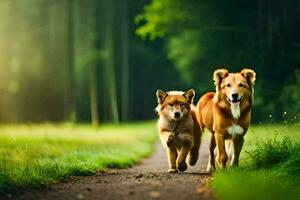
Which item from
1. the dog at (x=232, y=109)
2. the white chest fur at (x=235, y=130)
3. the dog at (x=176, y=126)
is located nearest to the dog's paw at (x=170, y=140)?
the dog at (x=176, y=126)

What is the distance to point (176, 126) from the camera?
14.4m

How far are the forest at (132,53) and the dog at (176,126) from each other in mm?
7927

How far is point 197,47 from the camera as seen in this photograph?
38375 millimetres

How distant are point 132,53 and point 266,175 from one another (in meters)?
46.6

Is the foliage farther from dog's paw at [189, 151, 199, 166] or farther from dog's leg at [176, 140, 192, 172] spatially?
dog's leg at [176, 140, 192, 172]

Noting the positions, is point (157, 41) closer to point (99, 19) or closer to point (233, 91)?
point (99, 19)

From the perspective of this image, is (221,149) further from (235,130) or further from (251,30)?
(251,30)

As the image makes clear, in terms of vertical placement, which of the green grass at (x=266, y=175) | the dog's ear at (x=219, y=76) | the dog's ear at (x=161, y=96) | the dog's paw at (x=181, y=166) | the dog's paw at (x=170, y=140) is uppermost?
the dog's ear at (x=219, y=76)

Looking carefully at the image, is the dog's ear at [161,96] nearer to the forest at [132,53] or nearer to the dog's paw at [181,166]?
the dog's paw at [181,166]

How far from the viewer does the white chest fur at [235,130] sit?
13.6 metres

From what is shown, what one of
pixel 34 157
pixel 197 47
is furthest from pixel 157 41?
pixel 34 157

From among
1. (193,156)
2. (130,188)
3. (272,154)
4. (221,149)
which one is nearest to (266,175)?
(272,154)

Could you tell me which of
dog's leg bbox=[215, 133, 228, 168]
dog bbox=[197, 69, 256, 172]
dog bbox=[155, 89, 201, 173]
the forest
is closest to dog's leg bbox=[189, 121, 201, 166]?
dog bbox=[155, 89, 201, 173]

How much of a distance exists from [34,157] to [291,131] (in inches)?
222
